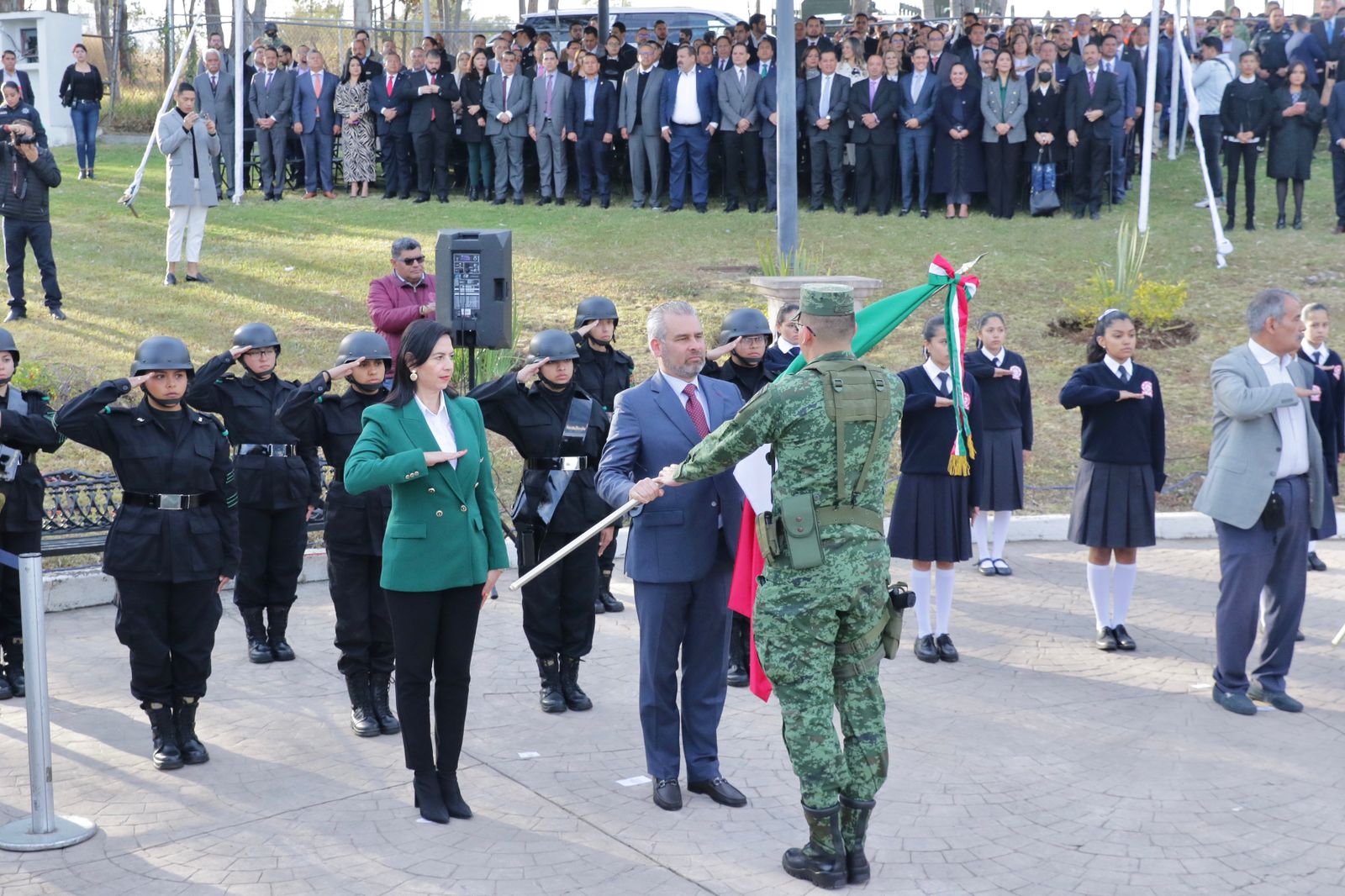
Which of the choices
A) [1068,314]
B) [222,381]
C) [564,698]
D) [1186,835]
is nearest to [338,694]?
[564,698]

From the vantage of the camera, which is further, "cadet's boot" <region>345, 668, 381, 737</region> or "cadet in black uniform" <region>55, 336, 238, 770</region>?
"cadet's boot" <region>345, 668, 381, 737</region>

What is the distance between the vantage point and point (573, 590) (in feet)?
23.5

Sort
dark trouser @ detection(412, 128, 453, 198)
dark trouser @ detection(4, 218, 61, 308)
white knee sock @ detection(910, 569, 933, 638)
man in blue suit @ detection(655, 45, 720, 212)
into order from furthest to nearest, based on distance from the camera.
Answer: dark trouser @ detection(412, 128, 453, 198)
man in blue suit @ detection(655, 45, 720, 212)
dark trouser @ detection(4, 218, 61, 308)
white knee sock @ detection(910, 569, 933, 638)

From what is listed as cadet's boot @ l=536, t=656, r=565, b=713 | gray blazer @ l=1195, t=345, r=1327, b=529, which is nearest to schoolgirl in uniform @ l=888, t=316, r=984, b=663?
gray blazer @ l=1195, t=345, r=1327, b=529

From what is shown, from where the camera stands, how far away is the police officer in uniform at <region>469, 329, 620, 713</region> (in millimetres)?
7148

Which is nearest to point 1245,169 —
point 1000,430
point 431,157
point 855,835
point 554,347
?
point 1000,430

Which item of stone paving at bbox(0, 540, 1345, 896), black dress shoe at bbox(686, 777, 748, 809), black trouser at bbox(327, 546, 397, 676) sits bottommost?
stone paving at bbox(0, 540, 1345, 896)

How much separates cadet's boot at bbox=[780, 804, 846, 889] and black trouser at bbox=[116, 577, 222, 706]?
2892 mm

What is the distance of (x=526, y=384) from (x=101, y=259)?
11.4 meters

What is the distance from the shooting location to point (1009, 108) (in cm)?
1841

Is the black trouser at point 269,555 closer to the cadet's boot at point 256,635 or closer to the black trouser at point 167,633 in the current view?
the cadet's boot at point 256,635

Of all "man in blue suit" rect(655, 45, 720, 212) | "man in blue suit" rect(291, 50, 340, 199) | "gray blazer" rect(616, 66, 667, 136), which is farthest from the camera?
"man in blue suit" rect(291, 50, 340, 199)

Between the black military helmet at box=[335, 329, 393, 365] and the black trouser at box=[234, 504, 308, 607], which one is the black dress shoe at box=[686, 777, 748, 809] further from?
the black trouser at box=[234, 504, 308, 607]

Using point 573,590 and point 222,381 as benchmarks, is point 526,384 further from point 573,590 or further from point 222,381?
point 222,381
